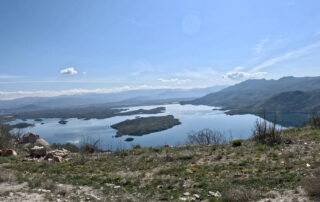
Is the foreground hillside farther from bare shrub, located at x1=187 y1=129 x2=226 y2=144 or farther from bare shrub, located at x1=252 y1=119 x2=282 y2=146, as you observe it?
bare shrub, located at x1=187 y1=129 x2=226 y2=144

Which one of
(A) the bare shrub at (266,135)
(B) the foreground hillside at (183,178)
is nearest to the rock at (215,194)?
(B) the foreground hillside at (183,178)

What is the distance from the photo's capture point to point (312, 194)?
21.0 feet

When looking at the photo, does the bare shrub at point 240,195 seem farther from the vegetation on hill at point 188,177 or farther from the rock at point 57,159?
the rock at point 57,159

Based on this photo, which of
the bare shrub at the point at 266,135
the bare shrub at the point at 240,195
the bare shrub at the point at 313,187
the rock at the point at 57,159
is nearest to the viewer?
the bare shrub at the point at 313,187

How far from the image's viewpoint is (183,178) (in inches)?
366

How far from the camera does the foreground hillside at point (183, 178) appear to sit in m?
7.26

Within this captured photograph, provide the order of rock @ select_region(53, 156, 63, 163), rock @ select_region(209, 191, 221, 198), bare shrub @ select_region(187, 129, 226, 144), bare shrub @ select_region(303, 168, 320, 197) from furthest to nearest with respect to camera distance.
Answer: bare shrub @ select_region(187, 129, 226, 144)
rock @ select_region(53, 156, 63, 163)
rock @ select_region(209, 191, 221, 198)
bare shrub @ select_region(303, 168, 320, 197)

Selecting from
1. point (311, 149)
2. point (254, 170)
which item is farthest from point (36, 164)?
point (311, 149)

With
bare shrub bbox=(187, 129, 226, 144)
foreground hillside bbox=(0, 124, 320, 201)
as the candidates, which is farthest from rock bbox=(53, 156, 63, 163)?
bare shrub bbox=(187, 129, 226, 144)

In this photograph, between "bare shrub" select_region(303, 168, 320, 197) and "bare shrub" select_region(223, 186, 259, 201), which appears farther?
"bare shrub" select_region(223, 186, 259, 201)

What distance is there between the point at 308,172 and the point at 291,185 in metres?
1.58

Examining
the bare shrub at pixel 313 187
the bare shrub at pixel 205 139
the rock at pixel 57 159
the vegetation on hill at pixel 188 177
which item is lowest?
the bare shrub at pixel 205 139

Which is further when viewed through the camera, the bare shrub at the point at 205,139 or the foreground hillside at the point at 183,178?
the bare shrub at the point at 205,139

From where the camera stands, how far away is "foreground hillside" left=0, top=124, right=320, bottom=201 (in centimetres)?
726
